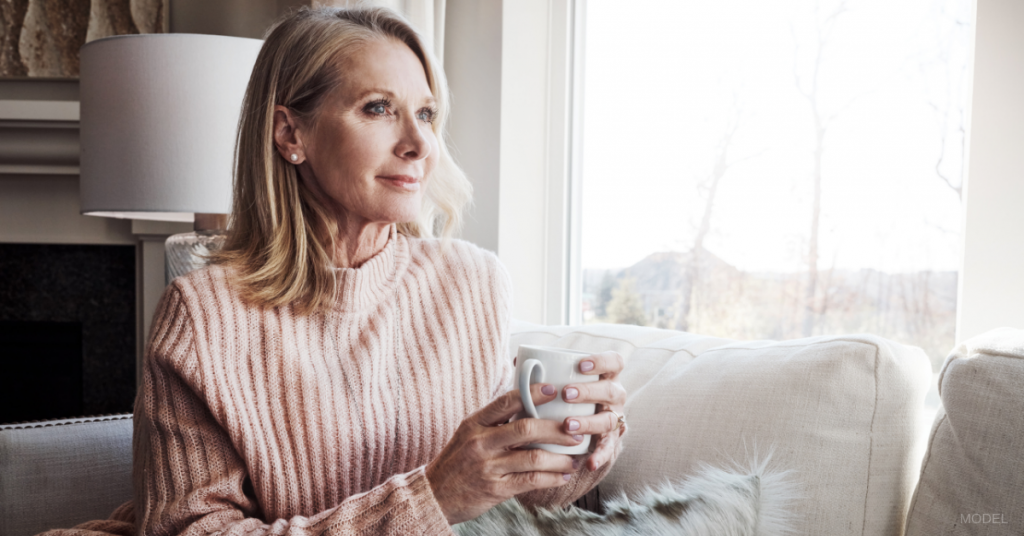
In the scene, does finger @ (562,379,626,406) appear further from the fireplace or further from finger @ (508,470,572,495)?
the fireplace

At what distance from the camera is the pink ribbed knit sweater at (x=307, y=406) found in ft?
2.90

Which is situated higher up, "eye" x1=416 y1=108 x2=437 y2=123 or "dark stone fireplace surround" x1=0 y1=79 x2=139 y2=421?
"eye" x1=416 y1=108 x2=437 y2=123

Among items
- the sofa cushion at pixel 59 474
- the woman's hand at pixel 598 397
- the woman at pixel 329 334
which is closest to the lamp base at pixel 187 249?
the sofa cushion at pixel 59 474

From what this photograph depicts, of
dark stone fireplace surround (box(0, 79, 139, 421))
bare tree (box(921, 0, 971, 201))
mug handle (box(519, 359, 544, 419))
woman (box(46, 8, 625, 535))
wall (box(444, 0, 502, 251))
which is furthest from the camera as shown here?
dark stone fireplace surround (box(0, 79, 139, 421))

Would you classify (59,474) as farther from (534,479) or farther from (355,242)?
(534,479)

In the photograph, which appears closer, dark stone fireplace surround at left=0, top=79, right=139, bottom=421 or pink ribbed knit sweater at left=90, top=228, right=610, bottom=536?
pink ribbed knit sweater at left=90, top=228, right=610, bottom=536

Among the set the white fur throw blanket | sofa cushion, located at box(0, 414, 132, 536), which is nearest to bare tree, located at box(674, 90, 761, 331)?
the white fur throw blanket

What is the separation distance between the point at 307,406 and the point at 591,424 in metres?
0.46

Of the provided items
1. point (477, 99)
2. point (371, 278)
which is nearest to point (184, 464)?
point (371, 278)

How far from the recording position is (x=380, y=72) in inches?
41.7

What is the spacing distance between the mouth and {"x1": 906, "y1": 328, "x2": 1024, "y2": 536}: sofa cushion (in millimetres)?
737

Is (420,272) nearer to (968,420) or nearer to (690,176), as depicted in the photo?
(968,420)

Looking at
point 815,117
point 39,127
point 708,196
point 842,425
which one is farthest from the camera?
point 39,127

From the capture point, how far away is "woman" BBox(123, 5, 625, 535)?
0.91 meters
